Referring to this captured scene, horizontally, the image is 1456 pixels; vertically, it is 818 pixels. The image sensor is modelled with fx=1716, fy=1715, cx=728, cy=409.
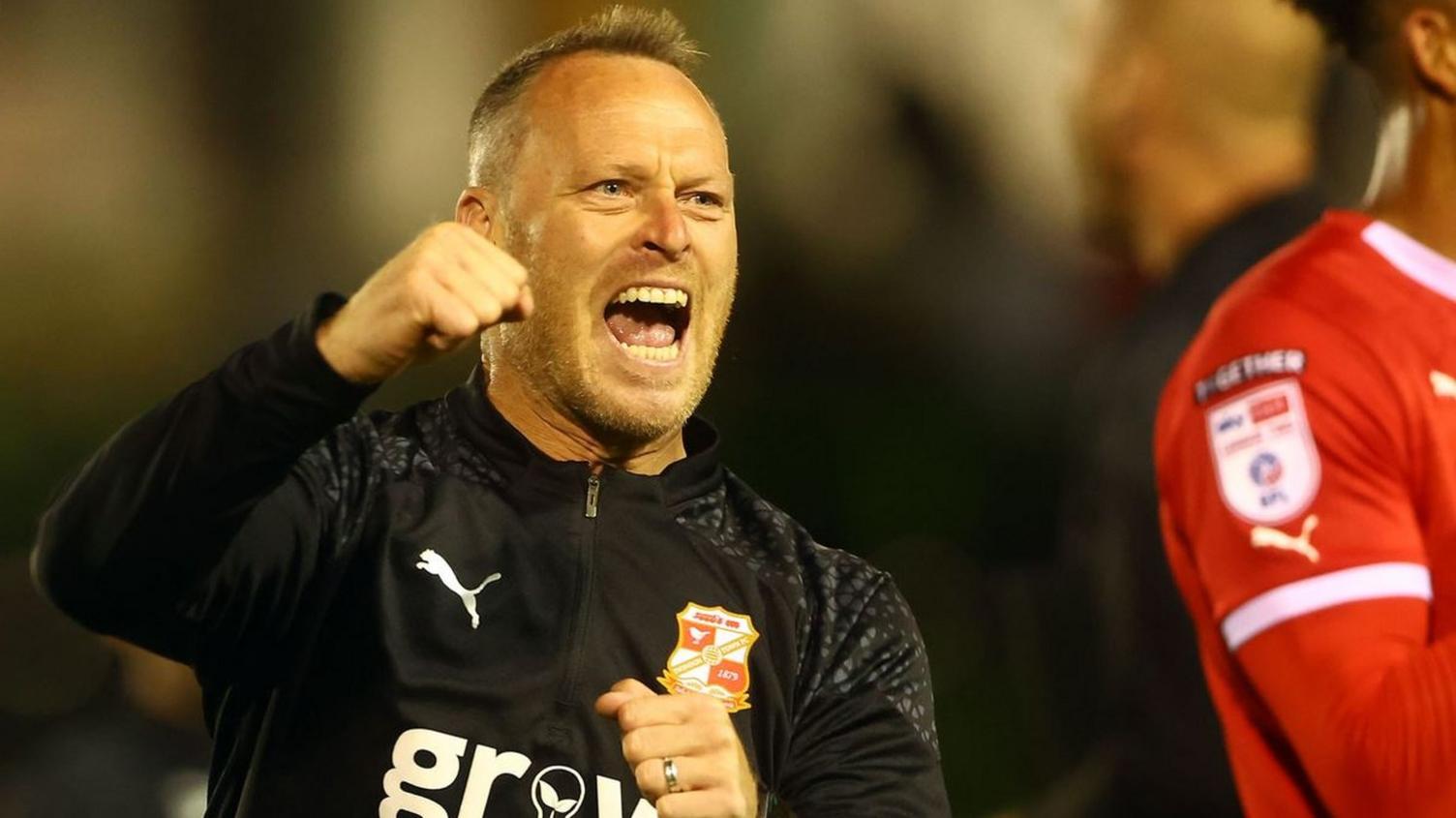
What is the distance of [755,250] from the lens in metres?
1.96

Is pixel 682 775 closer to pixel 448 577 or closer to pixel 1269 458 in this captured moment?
pixel 448 577

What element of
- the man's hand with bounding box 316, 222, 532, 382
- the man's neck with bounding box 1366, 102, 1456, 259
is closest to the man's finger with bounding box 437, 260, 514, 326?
the man's hand with bounding box 316, 222, 532, 382

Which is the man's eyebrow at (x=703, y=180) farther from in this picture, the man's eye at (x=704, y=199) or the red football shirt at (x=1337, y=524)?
the red football shirt at (x=1337, y=524)

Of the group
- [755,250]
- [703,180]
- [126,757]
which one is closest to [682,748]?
[703,180]

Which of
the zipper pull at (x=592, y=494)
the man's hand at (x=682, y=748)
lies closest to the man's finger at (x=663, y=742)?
the man's hand at (x=682, y=748)

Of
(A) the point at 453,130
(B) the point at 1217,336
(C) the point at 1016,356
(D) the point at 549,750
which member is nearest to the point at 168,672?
(A) the point at 453,130

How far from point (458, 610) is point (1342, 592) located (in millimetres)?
675

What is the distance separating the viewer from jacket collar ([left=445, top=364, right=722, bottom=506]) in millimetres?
1462

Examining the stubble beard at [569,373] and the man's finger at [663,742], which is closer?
the man's finger at [663,742]

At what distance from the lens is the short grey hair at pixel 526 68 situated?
1606 mm

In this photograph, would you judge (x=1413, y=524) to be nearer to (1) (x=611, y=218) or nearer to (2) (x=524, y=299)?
(2) (x=524, y=299)

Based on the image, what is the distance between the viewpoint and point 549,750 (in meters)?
1.35

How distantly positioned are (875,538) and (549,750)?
2.20ft

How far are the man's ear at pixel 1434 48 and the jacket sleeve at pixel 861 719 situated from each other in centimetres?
63
